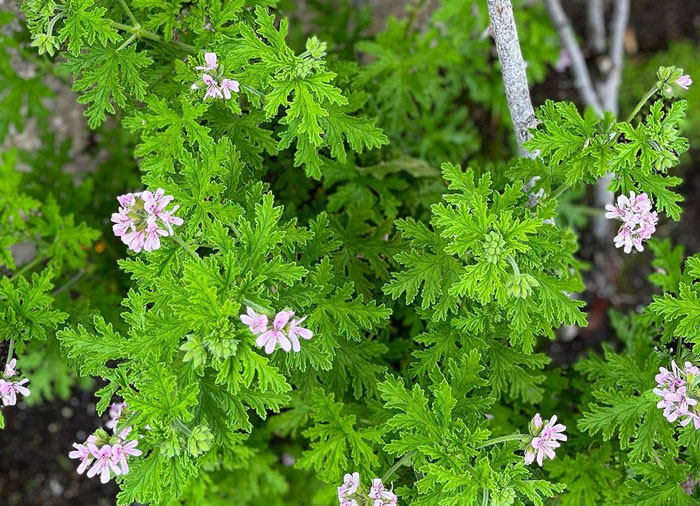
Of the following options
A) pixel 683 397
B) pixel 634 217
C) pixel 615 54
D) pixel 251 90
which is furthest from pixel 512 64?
pixel 615 54

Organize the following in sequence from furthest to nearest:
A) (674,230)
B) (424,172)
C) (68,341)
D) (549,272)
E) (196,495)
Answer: (674,230)
(424,172)
(196,495)
(549,272)
(68,341)

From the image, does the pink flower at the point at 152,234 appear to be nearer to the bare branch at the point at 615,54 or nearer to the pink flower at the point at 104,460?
the pink flower at the point at 104,460

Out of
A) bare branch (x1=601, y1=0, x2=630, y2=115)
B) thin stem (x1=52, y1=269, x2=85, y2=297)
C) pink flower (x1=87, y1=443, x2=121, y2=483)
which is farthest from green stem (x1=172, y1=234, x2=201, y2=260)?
bare branch (x1=601, y1=0, x2=630, y2=115)

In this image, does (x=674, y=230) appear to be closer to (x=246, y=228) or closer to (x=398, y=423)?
(x=398, y=423)

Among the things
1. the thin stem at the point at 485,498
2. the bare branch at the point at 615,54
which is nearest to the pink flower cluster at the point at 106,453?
the thin stem at the point at 485,498

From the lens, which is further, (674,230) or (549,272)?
(674,230)

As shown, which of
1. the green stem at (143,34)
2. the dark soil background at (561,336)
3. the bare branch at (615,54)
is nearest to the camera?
the green stem at (143,34)

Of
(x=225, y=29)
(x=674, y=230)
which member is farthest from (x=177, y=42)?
(x=674, y=230)
